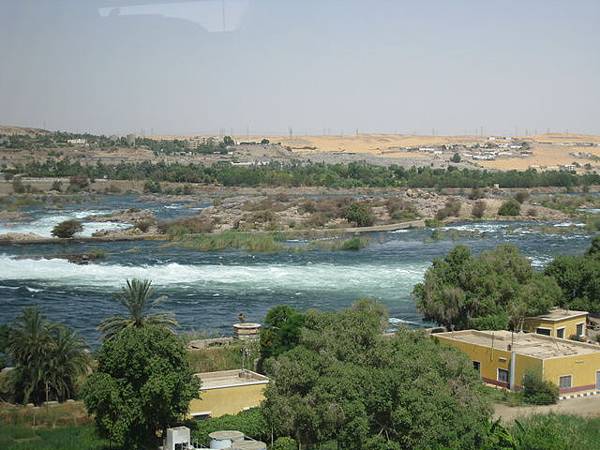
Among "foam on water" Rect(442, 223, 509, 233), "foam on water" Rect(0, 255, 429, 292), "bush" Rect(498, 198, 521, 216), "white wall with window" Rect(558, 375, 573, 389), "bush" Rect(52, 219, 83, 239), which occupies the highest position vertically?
"white wall with window" Rect(558, 375, 573, 389)

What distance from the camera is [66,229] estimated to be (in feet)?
60.7

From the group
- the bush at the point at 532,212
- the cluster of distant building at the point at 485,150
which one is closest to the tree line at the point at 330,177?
the bush at the point at 532,212

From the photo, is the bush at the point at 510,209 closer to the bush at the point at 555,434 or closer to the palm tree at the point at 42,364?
the bush at the point at 555,434

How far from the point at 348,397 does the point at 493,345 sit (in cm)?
280

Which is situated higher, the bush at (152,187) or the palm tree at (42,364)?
the palm tree at (42,364)

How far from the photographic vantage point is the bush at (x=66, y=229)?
18328mm

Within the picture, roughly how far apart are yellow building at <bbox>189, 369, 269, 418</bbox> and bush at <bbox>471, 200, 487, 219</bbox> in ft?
59.6

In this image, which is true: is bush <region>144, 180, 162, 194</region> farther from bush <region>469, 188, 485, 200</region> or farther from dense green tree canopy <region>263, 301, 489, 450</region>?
dense green tree canopy <region>263, 301, 489, 450</region>

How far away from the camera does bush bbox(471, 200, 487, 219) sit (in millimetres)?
24592

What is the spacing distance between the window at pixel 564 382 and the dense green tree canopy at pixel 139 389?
297 cm

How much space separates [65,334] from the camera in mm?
7449

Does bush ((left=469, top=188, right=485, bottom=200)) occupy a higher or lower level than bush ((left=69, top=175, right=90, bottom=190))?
lower

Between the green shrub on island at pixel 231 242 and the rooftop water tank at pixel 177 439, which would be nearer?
the rooftop water tank at pixel 177 439

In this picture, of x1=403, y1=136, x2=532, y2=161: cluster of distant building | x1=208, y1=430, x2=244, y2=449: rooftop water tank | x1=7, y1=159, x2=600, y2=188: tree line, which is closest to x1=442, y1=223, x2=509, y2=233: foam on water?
x1=7, y1=159, x2=600, y2=188: tree line
